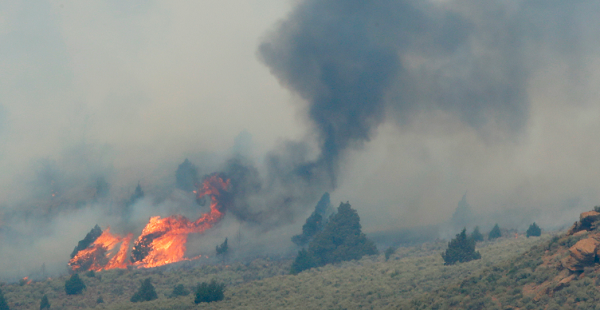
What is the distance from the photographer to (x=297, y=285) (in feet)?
318

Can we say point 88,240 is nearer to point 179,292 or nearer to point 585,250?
point 179,292

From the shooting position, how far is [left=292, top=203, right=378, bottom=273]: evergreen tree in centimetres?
13988

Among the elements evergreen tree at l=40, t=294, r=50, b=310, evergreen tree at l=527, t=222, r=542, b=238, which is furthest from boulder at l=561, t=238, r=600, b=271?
evergreen tree at l=40, t=294, r=50, b=310

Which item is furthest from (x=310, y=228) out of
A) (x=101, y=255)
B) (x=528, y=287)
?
(x=528, y=287)

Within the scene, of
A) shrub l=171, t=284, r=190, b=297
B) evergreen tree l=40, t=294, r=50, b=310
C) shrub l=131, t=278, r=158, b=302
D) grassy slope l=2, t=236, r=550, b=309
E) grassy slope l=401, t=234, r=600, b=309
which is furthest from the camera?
shrub l=171, t=284, r=190, b=297

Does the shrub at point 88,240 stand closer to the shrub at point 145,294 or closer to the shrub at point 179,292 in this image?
the shrub at point 179,292

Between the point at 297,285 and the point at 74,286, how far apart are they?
48829 mm

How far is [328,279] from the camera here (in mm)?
97625

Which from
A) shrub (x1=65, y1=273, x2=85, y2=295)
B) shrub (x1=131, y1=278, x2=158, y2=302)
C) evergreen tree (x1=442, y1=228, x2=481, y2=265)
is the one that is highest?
shrub (x1=65, y1=273, x2=85, y2=295)

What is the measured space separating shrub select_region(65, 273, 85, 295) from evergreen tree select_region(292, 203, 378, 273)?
47940 millimetres

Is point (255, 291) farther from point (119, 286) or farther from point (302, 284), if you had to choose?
point (119, 286)

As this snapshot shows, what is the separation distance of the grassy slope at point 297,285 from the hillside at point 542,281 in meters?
8.90

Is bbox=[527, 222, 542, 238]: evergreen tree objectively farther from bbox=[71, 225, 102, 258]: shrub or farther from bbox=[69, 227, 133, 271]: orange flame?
bbox=[71, 225, 102, 258]: shrub

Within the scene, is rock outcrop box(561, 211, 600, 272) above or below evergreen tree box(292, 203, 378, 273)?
below
